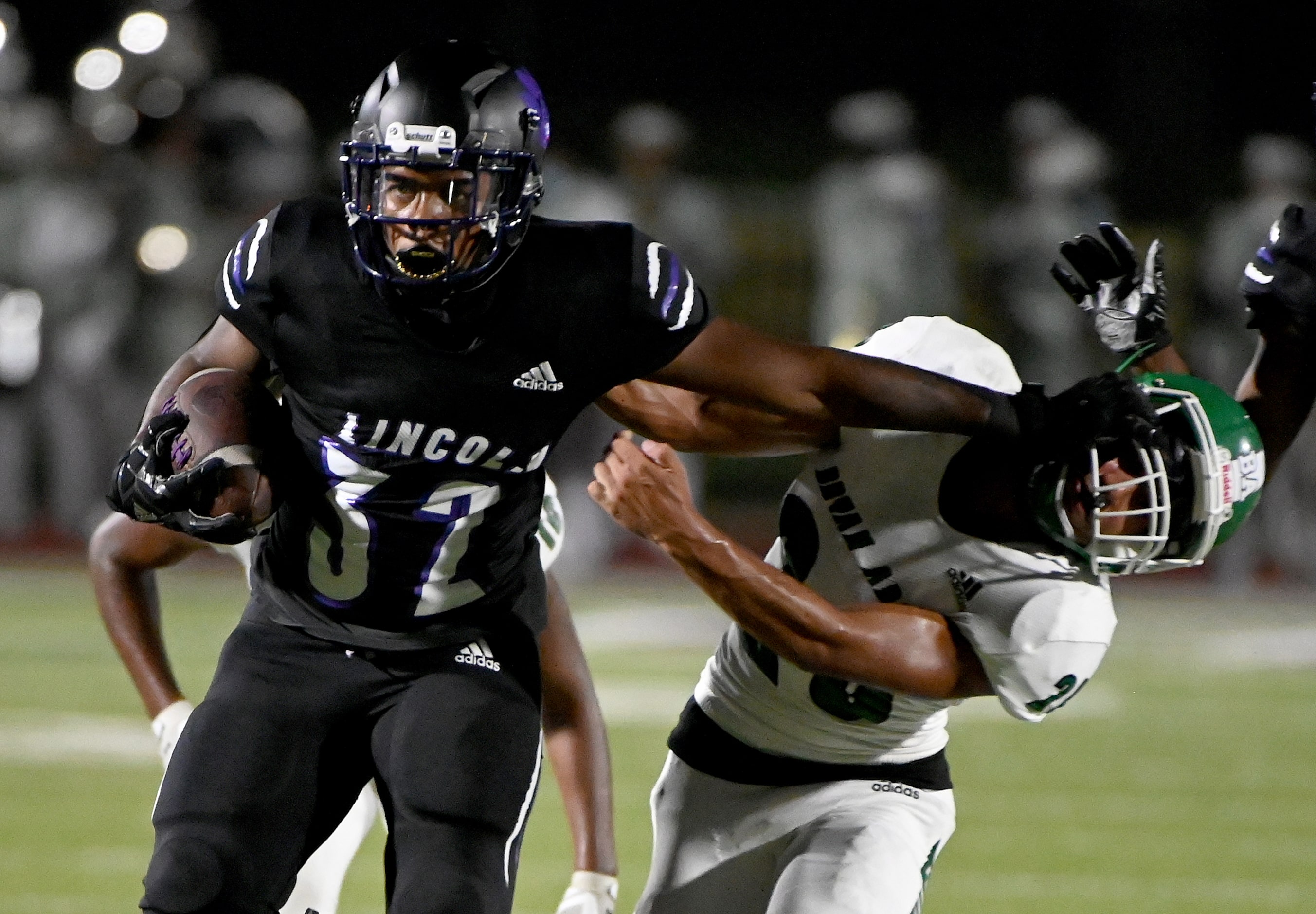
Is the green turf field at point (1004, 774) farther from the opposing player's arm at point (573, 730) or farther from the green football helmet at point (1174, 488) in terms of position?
the green football helmet at point (1174, 488)

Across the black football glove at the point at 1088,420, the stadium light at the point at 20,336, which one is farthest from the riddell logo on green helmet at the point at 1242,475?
the stadium light at the point at 20,336

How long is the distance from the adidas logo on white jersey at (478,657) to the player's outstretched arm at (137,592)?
88cm

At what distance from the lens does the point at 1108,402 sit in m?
2.73

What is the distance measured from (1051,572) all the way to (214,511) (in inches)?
54.4

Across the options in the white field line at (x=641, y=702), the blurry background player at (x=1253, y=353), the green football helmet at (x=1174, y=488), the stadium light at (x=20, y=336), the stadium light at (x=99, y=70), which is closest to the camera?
the green football helmet at (x=1174, y=488)

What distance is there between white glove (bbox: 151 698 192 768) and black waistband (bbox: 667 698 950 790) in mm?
906

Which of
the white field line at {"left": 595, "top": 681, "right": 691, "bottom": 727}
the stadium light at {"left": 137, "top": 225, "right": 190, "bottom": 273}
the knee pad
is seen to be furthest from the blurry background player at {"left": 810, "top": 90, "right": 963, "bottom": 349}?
the knee pad

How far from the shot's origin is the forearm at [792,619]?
2.89 metres

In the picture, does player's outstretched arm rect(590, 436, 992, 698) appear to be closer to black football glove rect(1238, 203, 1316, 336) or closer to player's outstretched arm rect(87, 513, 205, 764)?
player's outstretched arm rect(87, 513, 205, 764)

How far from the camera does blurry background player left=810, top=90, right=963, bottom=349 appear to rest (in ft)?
30.0

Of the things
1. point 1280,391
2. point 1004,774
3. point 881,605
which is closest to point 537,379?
point 881,605

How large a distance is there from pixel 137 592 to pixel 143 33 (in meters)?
7.18

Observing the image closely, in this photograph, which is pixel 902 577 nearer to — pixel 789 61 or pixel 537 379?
pixel 537 379

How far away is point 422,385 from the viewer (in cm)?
259
